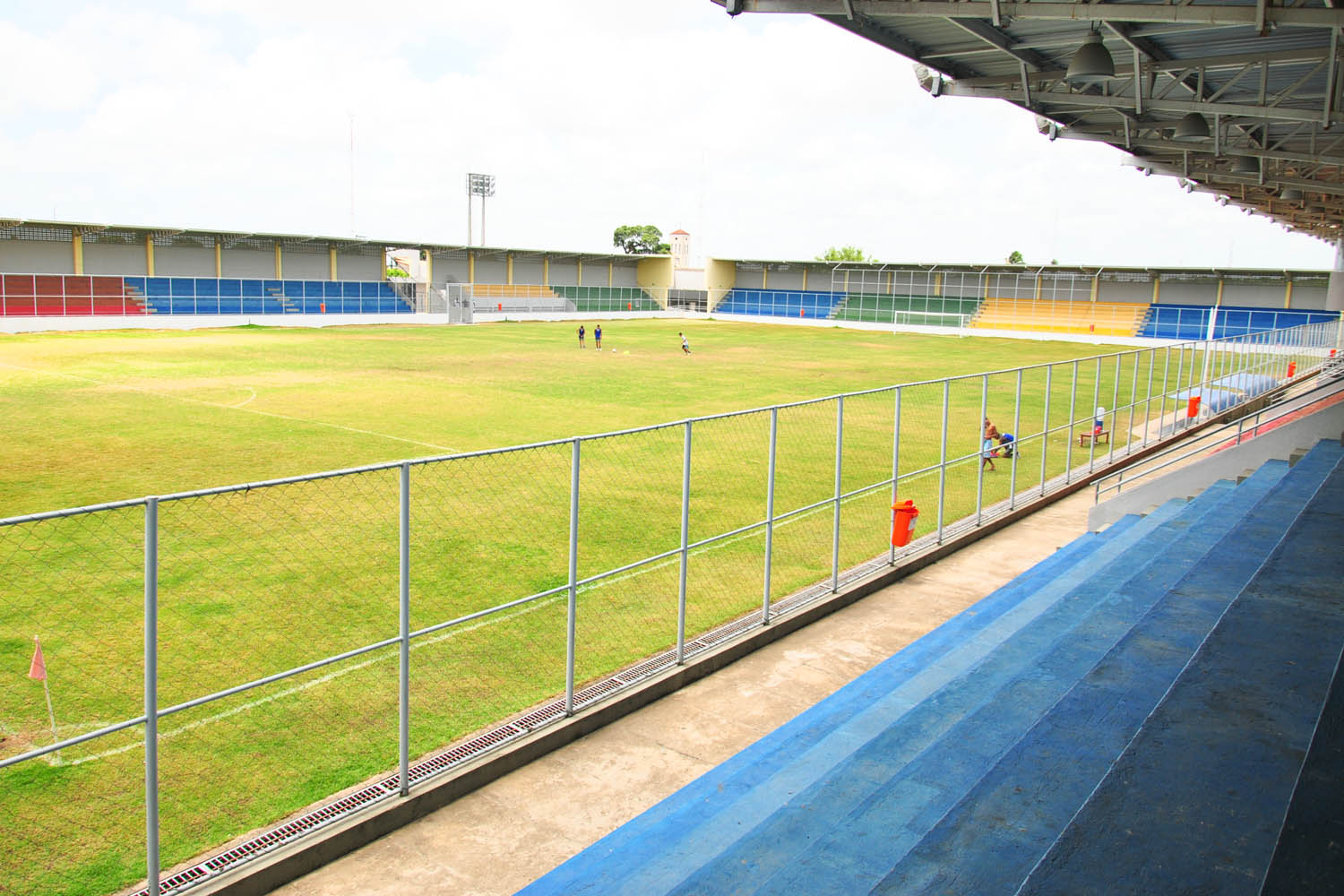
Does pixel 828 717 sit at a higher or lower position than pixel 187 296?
lower

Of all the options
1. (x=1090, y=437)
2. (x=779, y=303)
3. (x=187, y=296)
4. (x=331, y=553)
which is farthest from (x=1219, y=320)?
(x=331, y=553)

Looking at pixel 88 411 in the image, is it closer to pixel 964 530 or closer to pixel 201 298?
pixel 964 530

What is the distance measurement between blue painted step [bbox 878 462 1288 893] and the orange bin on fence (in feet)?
19.4

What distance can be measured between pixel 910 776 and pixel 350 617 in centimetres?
705

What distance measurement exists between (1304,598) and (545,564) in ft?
29.3

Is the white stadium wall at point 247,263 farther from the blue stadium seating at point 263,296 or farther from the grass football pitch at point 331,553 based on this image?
the grass football pitch at point 331,553

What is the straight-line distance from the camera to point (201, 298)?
2559 inches

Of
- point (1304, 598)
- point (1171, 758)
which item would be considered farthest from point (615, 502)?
point (1171, 758)

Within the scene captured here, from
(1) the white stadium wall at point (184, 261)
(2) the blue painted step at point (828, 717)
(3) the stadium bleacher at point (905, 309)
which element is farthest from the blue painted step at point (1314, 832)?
(3) the stadium bleacher at point (905, 309)

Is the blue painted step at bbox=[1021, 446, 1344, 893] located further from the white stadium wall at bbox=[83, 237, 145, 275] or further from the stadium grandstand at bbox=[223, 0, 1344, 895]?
the white stadium wall at bbox=[83, 237, 145, 275]

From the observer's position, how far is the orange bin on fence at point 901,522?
536 inches

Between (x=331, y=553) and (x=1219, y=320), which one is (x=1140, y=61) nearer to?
(x=331, y=553)

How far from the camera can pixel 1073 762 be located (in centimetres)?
503

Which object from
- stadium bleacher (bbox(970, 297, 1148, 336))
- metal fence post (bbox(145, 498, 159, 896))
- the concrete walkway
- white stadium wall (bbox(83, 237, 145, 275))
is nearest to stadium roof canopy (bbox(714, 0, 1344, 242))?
the concrete walkway
